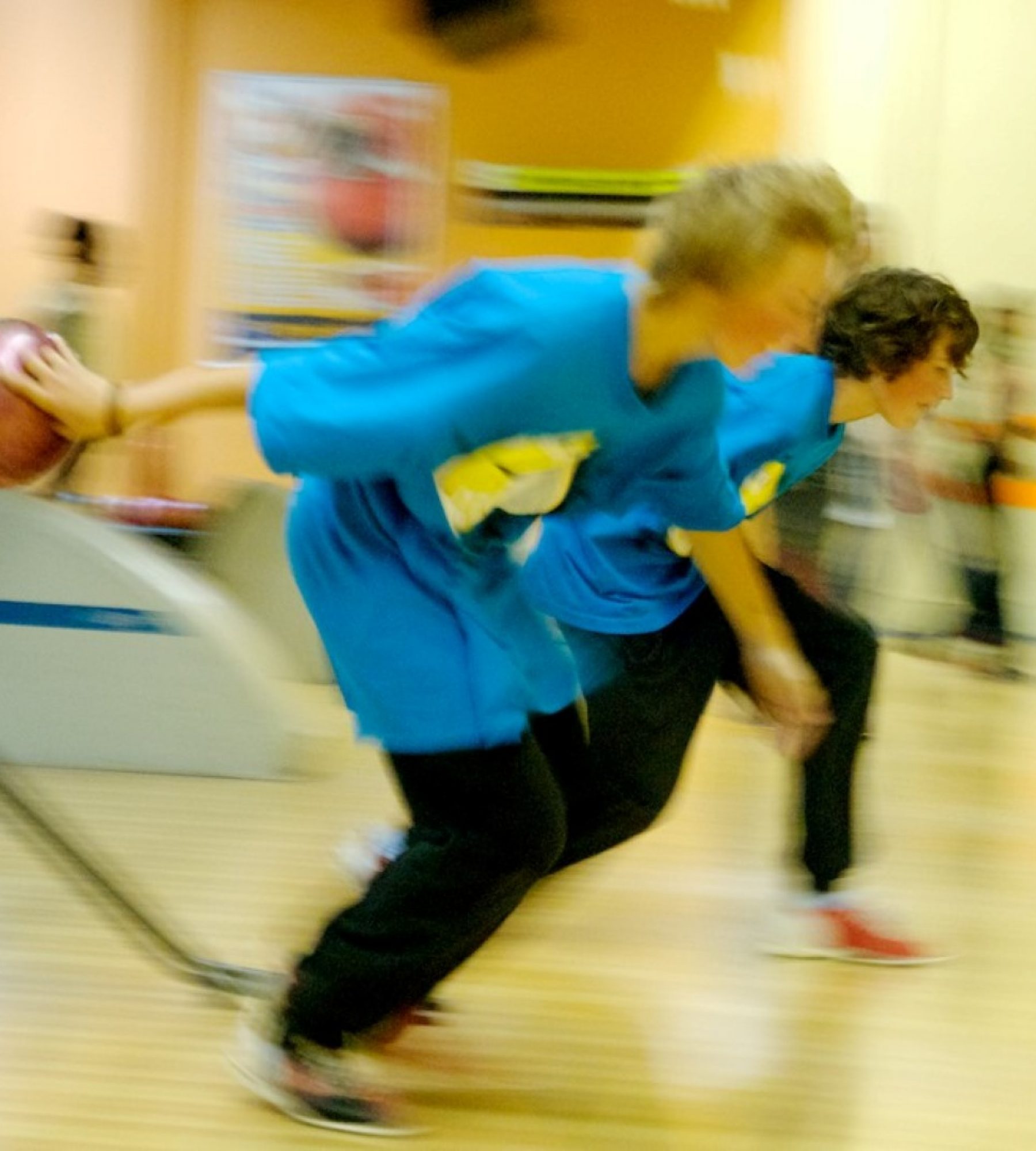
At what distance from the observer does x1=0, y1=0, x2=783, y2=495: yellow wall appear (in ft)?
18.2

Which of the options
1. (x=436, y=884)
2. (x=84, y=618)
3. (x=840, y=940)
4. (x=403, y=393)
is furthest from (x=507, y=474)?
(x=84, y=618)

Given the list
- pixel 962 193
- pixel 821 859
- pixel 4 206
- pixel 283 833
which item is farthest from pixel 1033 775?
pixel 4 206

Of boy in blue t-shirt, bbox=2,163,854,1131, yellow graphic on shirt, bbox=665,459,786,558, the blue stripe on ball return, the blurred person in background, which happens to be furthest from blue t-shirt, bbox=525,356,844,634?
the blurred person in background

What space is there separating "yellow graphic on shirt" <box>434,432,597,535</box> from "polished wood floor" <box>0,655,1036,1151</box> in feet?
2.63

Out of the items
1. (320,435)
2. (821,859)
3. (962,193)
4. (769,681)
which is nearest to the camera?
(320,435)

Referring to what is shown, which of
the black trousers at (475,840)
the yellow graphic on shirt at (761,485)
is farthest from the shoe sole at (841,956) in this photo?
the yellow graphic on shirt at (761,485)

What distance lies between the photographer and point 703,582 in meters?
2.48

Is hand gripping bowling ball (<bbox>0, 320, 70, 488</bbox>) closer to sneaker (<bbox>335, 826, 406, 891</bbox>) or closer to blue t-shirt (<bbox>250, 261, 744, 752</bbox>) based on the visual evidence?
blue t-shirt (<bbox>250, 261, 744, 752</bbox>)

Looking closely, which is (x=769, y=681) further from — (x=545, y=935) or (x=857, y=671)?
(x=545, y=935)

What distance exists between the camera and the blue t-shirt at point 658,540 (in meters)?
2.37

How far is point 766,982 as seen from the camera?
262cm

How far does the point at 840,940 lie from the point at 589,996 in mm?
495

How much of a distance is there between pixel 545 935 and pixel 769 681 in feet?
2.50

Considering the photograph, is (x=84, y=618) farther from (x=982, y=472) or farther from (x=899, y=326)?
(x=982, y=472)
